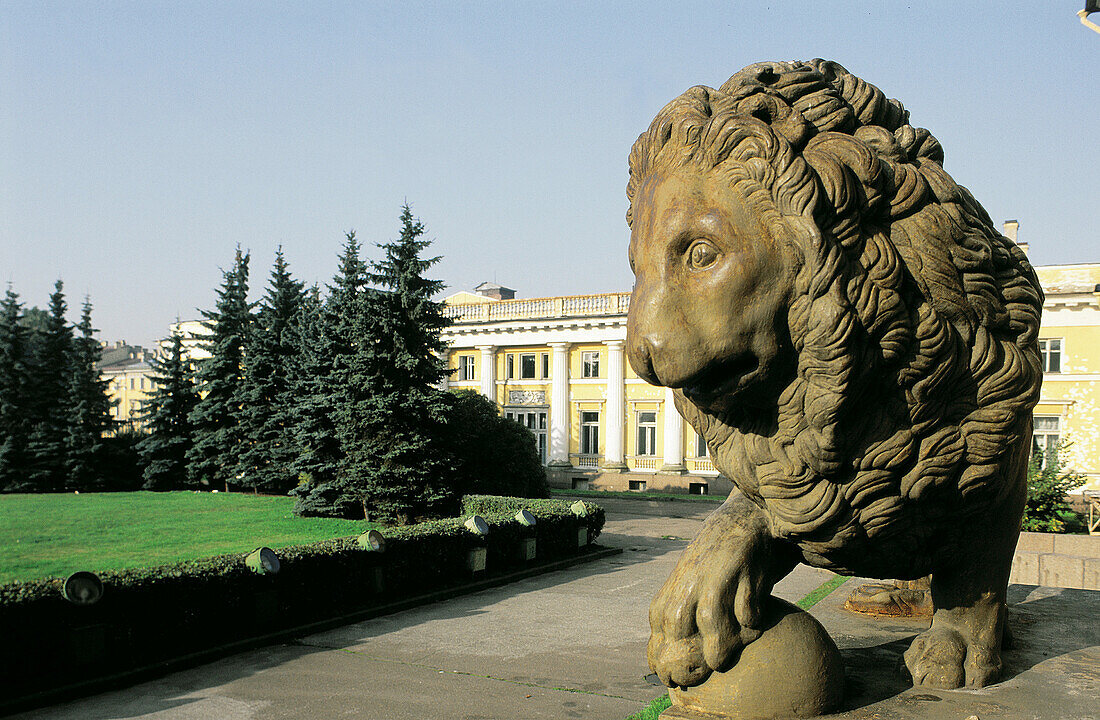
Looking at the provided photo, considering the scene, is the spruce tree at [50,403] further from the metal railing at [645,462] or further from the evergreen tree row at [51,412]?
the metal railing at [645,462]

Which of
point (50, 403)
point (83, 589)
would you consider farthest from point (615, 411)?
point (83, 589)

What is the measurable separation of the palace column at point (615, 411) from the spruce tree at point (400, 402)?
16.3 m

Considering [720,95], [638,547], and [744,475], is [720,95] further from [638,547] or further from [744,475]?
[638,547]

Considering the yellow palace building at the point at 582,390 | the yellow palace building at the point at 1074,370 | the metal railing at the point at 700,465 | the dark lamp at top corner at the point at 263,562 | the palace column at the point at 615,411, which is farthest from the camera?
the palace column at the point at 615,411

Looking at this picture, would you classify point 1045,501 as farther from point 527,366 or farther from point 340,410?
point 527,366

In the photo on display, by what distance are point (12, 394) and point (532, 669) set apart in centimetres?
2919

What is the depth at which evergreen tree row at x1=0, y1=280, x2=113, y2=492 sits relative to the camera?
2897 centimetres

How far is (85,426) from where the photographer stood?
29.9 meters

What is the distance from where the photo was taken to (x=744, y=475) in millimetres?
3301

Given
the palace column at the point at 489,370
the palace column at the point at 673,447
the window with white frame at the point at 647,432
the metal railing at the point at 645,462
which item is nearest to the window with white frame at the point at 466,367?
the palace column at the point at 489,370

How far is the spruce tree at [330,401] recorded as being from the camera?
763 inches

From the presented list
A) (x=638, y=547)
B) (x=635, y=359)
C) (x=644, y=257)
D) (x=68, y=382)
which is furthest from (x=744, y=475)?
(x=68, y=382)

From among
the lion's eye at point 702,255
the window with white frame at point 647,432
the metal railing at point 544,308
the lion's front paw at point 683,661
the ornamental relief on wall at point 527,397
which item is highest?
the metal railing at point 544,308

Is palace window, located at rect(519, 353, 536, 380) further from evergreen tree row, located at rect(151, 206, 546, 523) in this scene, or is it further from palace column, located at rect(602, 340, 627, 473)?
A: evergreen tree row, located at rect(151, 206, 546, 523)
